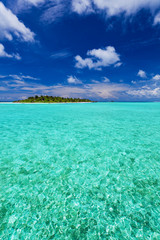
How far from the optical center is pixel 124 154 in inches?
296

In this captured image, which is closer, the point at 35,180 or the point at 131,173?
the point at 35,180

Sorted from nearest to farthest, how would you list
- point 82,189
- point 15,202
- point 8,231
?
point 8,231
point 15,202
point 82,189

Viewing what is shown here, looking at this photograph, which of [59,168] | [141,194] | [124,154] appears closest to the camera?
[141,194]

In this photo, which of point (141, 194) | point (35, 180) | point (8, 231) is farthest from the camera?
point (35, 180)

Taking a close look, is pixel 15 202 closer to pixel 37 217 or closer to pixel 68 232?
pixel 37 217

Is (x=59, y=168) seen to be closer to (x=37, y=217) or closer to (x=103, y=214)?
(x=37, y=217)

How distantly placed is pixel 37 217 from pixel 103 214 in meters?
2.03

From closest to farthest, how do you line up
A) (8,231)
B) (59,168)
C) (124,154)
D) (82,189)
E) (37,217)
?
1. (8,231)
2. (37,217)
3. (82,189)
4. (59,168)
5. (124,154)

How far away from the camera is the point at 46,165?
6.23 m

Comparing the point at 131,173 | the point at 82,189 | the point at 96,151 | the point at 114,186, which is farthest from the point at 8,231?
the point at 96,151

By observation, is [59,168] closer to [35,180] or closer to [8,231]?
[35,180]

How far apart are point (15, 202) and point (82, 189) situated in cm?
242

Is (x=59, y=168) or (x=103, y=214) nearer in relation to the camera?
(x=103, y=214)

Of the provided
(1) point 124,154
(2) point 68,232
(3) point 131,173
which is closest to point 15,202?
(2) point 68,232
